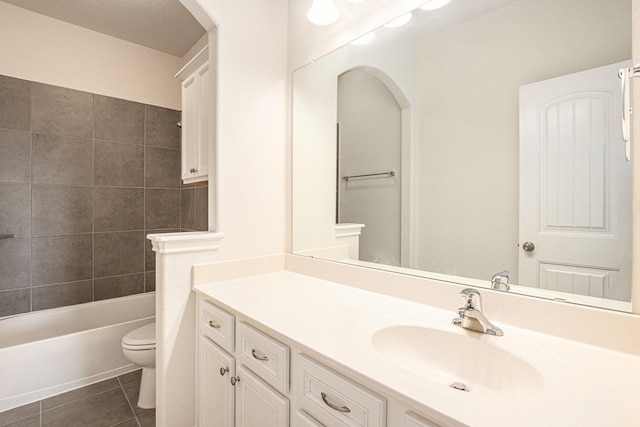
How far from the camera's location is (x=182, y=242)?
148 centimetres

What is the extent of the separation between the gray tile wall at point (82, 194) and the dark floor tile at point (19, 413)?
777 mm

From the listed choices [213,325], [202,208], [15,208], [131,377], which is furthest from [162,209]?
[213,325]

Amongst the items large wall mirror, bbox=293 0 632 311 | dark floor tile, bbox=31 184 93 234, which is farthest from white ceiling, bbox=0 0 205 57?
large wall mirror, bbox=293 0 632 311

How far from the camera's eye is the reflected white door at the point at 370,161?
144cm

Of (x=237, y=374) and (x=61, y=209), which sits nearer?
(x=237, y=374)

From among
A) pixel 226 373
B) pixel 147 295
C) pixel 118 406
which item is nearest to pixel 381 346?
pixel 226 373

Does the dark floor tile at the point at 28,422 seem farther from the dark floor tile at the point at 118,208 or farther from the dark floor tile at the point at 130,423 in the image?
the dark floor tile at the point at 118,208

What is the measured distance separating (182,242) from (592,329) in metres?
1.56

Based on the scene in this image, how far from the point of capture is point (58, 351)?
2051 millimetres

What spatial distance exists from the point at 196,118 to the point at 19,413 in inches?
81.7

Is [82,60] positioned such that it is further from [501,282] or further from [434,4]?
[501,282]

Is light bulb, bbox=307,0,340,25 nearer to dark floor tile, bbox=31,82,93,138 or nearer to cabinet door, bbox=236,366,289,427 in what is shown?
cabinet door, bbox=236,366,289,427

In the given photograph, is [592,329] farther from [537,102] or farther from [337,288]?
[337,288]

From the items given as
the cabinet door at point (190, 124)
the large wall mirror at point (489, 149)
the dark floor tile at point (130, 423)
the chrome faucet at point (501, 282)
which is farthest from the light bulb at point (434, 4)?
the dark floor tile at point (130, 423)
